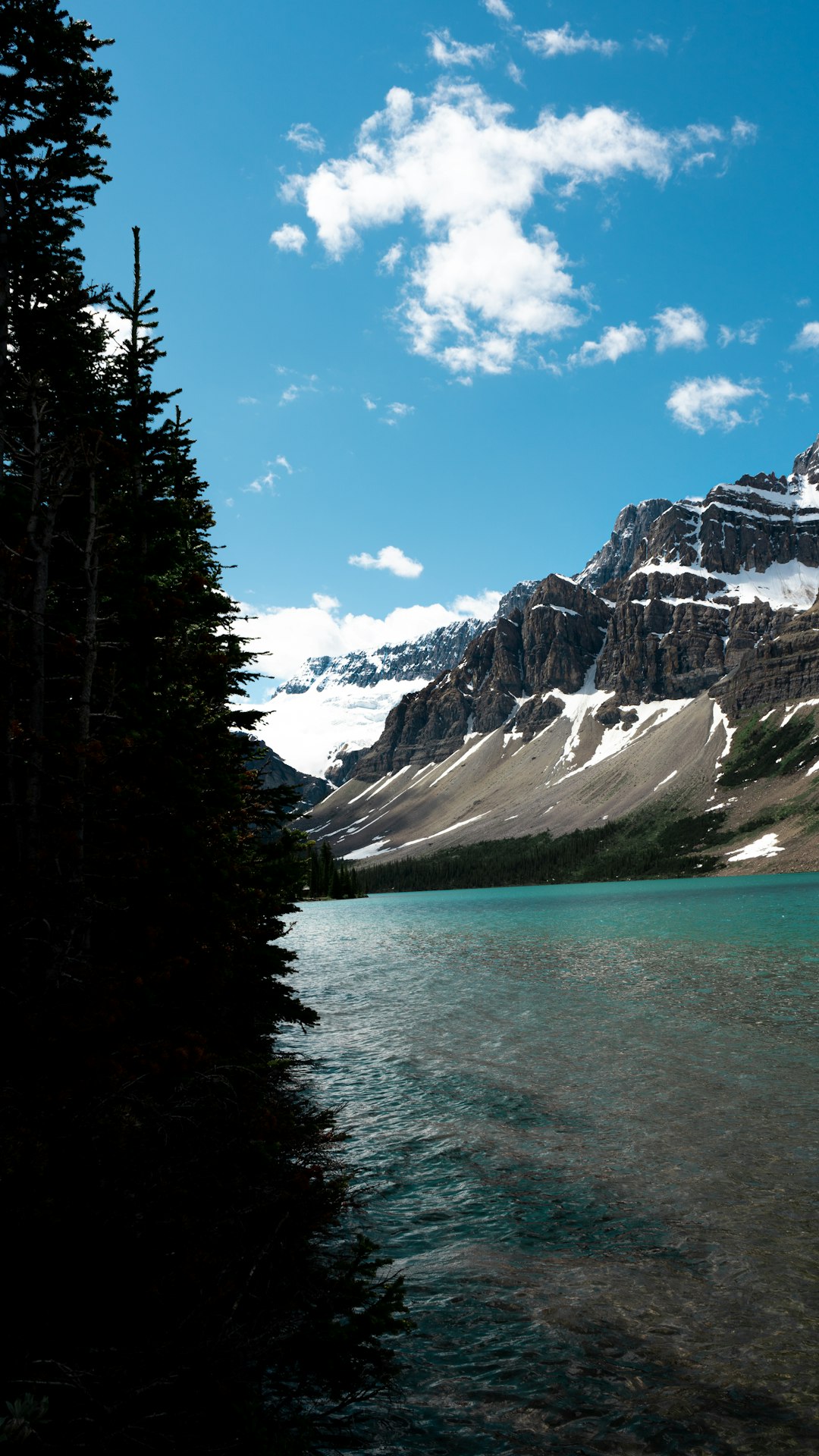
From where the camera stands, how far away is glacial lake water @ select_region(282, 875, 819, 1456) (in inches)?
363

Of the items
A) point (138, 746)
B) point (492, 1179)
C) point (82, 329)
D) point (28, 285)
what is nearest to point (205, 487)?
point (82, 329)

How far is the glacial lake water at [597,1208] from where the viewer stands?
9219 mm

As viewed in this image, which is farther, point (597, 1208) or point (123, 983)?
point (597, 1208)

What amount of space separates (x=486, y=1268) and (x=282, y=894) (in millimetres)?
15806

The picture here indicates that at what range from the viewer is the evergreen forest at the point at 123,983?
7.37 meters

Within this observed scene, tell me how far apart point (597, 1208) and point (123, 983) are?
10.2 m

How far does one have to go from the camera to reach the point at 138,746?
13781mm

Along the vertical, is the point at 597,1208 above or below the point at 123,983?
below

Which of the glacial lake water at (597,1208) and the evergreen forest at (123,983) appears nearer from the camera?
the evergreen forest at (123,983)

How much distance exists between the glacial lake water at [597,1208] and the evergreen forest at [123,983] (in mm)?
1420

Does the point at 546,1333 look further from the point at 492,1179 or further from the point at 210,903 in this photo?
the point at 210,903

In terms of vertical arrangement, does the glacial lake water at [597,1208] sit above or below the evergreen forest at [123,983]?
below

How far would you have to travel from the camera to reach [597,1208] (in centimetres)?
1480

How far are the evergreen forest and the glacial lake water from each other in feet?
4.66
